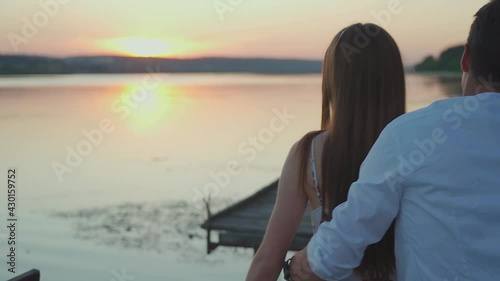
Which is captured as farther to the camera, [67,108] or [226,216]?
[67,108]

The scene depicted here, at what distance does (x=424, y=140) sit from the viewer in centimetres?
129

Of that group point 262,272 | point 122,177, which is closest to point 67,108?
point 122,177

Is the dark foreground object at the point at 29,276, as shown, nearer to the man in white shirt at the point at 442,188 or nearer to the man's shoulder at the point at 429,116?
the man in white shirt at the point at 442,188

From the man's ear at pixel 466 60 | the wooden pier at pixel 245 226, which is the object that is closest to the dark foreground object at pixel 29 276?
the man's ear at pixel 466 60

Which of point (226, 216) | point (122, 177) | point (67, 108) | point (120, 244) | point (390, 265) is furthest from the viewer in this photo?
point (67, 108)

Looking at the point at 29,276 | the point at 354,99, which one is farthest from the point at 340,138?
the point at 29,276

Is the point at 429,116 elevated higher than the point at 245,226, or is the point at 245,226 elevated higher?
the point at 429,116

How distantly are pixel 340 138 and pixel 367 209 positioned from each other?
674 mm

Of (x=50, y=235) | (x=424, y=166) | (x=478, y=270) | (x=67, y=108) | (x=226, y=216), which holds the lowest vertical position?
(x=67, y=108)

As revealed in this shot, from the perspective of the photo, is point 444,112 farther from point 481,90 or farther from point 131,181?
point 131,181

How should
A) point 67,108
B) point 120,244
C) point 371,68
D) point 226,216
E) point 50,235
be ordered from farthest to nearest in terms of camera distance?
point 67,108 < point 50,235 < point 120,244 < point 226,216 < point 371,68

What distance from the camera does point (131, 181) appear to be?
24469mm

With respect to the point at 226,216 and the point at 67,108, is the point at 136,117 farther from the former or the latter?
the point at 226,216

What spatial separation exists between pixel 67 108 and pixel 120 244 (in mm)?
38690
